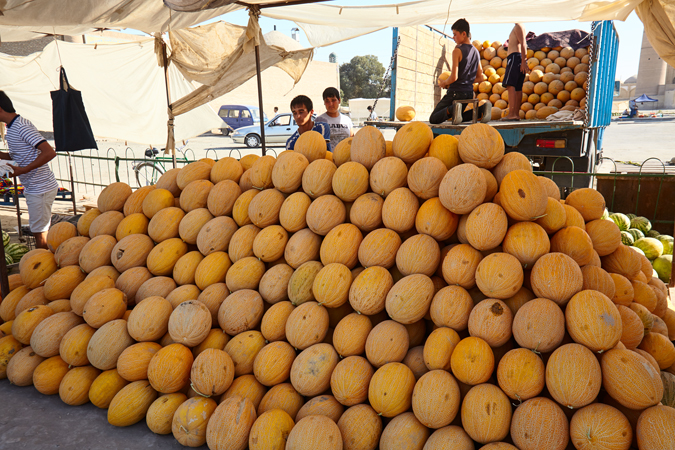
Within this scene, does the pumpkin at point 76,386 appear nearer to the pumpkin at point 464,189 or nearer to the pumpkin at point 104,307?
the pumpkin at point 104,307

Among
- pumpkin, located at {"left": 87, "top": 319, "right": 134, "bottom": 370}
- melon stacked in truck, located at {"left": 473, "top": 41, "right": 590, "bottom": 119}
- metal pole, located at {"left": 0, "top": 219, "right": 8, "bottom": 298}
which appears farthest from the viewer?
melon stacked in truck, located at {"left": 473, "top": 41, "right": 590, "bottom": 119}

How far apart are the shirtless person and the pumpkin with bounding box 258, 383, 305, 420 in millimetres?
6368

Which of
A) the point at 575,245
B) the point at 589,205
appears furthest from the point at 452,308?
the point at 589,205

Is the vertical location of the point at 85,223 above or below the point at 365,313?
above

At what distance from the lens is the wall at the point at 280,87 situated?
39.5 metres

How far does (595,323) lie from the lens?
1.88 meters

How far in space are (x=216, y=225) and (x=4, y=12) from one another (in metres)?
3.25

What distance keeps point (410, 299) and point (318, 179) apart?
103 cm

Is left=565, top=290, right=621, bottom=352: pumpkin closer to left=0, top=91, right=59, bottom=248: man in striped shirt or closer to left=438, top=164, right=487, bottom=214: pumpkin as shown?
left=438, top=164, right=487, bottom=214: pumpkin

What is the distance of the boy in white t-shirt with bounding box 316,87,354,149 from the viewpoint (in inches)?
208

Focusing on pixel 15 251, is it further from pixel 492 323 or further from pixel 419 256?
pixel 492 323

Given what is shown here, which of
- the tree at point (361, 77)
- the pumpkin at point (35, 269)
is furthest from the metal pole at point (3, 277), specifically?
the tree at point (361, 77)

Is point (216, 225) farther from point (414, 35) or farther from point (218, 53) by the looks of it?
point (414, 35)

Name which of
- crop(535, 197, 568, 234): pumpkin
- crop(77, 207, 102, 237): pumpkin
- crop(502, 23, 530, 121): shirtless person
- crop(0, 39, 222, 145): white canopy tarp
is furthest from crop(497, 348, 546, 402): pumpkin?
crop(0, 39, 222, 145): white canopy tarp
